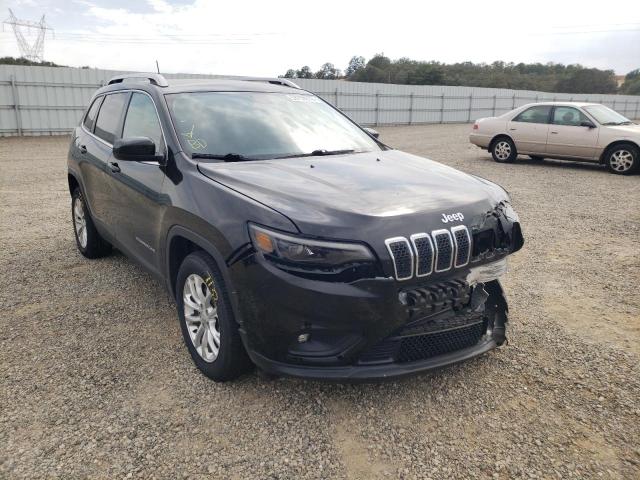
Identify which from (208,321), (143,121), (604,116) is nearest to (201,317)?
(208,321)

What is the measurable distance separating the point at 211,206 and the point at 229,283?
457mm

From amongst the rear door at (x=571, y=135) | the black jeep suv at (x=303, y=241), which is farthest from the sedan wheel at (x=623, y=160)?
the black jeep suv at (x=303, y=241)

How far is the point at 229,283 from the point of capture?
264cm

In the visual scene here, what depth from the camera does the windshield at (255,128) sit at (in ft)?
11.1

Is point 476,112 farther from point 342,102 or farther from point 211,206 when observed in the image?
point 211,206

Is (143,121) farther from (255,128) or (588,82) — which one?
(588,82)

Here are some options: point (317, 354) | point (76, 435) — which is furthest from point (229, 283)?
point (76, 435)

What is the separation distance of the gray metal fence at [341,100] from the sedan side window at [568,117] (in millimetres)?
13937

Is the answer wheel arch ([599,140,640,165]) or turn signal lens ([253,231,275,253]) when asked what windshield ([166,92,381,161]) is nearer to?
turn signal lens ([253,231,275,253])

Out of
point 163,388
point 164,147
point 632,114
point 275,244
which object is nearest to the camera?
point 275,244

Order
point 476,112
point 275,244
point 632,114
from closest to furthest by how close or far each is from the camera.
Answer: point 275,244, point 476,112, point 632,114

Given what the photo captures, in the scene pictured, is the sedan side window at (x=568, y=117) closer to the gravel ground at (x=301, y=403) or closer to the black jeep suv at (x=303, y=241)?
the gravel ground at (x=301, y=403)

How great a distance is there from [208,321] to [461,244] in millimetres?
1536

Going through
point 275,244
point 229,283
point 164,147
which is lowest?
point 229,283
